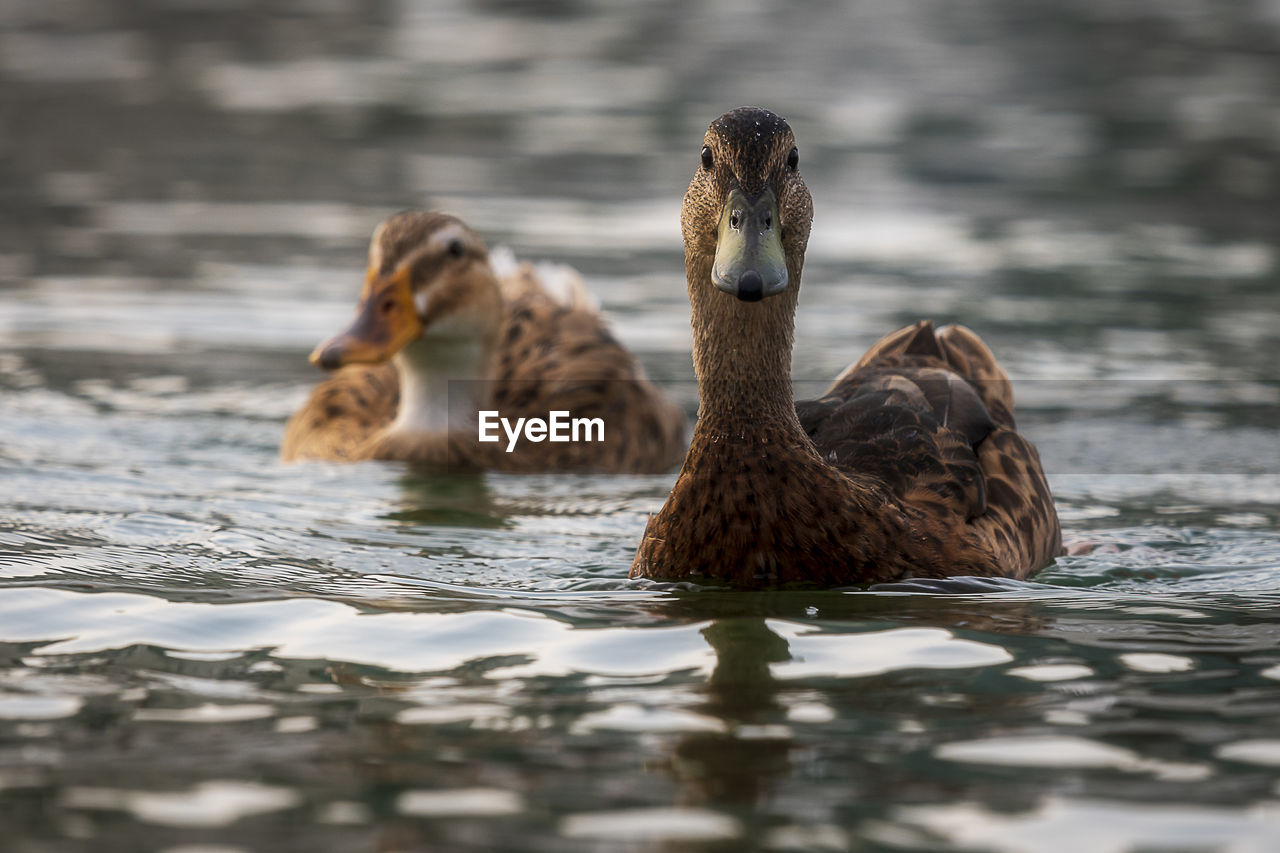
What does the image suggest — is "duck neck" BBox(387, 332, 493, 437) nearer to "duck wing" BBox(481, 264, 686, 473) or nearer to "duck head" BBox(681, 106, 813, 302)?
"duck wing" BBox(481, 264, 686, 473)

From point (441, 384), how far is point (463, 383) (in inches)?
5.8

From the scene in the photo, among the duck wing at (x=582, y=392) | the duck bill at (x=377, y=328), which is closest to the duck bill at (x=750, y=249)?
the duck bill at (x=377, y=328)

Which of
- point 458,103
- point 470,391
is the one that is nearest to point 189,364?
point 470,391

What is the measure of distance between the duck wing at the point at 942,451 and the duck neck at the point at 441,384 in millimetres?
2918

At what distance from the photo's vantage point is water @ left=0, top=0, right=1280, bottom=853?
4.45m

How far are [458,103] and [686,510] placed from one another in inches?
597

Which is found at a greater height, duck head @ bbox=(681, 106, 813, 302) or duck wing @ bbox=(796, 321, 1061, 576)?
duck head @ bbox=(681, 106, 813, 302)

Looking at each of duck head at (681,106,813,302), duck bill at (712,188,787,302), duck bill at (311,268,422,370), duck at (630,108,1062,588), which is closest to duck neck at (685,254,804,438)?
duck at (630,108,1062,588)

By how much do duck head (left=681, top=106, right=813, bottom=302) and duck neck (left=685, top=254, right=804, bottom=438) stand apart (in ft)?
0.42

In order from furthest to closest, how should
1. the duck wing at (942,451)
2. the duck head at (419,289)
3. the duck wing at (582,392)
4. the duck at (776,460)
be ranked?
the duck wing at (582,392) < the duck head at (419,289) < the duck wing at (942,451) < the duck at (776,460)

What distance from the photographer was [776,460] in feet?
20.5

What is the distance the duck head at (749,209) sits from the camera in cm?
587

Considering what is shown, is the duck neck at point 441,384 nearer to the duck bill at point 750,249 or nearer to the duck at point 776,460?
the duck at point 776,460

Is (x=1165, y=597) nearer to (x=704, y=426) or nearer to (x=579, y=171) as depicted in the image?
(x=704, y=426)
